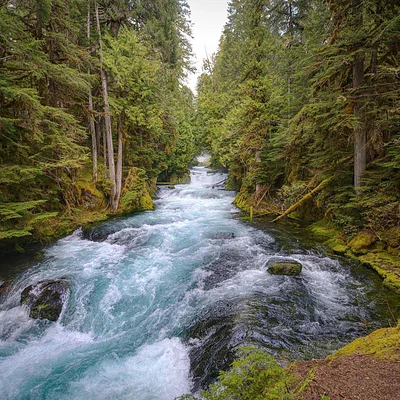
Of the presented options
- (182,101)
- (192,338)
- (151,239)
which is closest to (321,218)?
(151,239)

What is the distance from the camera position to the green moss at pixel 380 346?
126 inches

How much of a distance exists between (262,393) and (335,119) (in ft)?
26.2

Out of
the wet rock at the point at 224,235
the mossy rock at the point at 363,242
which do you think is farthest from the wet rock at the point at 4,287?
the mossy rock at the point at 363,242

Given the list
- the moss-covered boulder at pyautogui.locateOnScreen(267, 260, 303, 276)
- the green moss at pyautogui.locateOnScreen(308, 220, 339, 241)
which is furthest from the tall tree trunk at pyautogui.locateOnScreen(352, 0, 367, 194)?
the moss-covered boulder at pyautogui.locateOnScreen(267, 260, 303, 276)

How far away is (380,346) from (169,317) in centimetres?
412

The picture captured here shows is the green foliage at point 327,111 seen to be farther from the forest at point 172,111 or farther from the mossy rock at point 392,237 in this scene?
→ the mossy rock at point 392,237

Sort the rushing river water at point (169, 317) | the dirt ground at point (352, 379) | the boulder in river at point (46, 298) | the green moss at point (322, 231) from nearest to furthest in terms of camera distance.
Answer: the dirt ground at point (352, 379) → the rushing river water at point (169, 317) → the boulder in river at point (46, 298) → the green moss at point (322, 231)

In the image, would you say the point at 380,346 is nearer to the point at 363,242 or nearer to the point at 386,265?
the point at 386,265

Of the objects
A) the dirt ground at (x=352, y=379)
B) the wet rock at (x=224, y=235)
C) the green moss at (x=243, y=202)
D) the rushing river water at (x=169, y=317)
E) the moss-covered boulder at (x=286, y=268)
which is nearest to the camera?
the dirt ground at (x=352, y=379)

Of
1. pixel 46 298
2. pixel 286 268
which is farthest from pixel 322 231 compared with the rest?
pixel 46 298

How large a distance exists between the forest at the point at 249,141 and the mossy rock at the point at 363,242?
4 cm

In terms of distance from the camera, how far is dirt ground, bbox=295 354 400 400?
8.21 feet

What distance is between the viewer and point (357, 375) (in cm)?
280

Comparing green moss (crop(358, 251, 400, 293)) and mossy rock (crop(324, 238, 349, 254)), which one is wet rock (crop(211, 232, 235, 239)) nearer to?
mossy rock (crop(324, 238, 349, 254))
